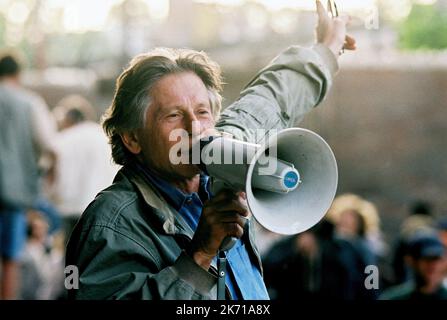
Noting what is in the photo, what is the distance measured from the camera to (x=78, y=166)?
685cm

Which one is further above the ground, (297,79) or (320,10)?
(320,10)

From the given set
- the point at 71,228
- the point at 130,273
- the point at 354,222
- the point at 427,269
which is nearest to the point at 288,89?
the point at 130,273

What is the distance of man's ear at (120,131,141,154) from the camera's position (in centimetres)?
263

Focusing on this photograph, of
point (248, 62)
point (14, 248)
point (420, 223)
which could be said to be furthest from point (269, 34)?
point (14, 248)

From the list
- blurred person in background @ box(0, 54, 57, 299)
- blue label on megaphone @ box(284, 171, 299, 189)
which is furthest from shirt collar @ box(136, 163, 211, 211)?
blurred person in background @ box(0, 54, 57, 299)

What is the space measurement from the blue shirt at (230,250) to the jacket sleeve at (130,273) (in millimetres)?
200

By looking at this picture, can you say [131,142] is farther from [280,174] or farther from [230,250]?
[280,174]

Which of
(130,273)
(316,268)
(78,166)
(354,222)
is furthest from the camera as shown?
(354,222)

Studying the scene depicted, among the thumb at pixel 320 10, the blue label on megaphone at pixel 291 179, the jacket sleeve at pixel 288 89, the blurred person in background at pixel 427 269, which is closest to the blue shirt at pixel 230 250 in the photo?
the blue label on megaphone at pixel 291 179

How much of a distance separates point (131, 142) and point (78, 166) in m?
4.27

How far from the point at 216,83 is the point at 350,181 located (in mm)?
9384
